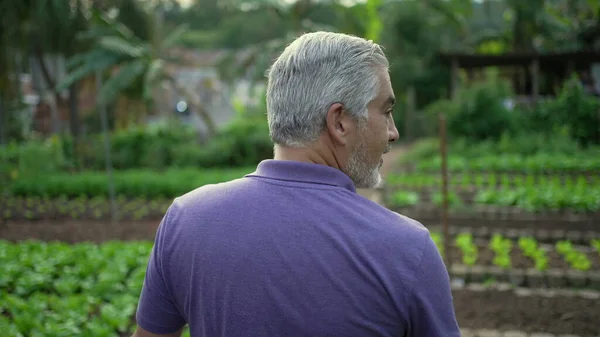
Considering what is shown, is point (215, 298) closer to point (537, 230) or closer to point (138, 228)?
point (537, 230)

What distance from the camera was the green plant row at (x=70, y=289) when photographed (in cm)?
390

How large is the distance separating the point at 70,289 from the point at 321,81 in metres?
4.06

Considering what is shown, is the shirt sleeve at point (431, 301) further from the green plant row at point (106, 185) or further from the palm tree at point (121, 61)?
the palm tree at point (121, 61)

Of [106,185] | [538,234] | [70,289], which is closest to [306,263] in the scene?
[70,289]

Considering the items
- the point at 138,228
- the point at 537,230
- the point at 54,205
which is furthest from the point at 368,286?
the point at 54,205

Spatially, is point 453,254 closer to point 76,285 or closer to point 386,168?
point 76,285

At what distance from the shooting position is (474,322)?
4816 millimetres

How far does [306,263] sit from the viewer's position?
134 centimetres

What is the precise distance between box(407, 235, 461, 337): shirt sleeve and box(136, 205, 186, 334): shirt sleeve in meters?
0.61

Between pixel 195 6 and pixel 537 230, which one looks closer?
pixel 537 230

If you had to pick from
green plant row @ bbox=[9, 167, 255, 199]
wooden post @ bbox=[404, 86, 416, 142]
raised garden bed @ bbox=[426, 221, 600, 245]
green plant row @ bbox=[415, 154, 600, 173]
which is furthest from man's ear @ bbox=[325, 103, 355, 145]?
wooden post @ bbox=[404, 86, 416, 142]

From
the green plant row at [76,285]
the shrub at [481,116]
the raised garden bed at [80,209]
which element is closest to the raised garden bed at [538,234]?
the green plant row at [76,285]

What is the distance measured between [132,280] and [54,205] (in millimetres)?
7000

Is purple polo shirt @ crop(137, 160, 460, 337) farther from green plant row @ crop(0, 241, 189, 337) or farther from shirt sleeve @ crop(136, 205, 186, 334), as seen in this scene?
green plant row @ crop(0, 241, 189, 337)
